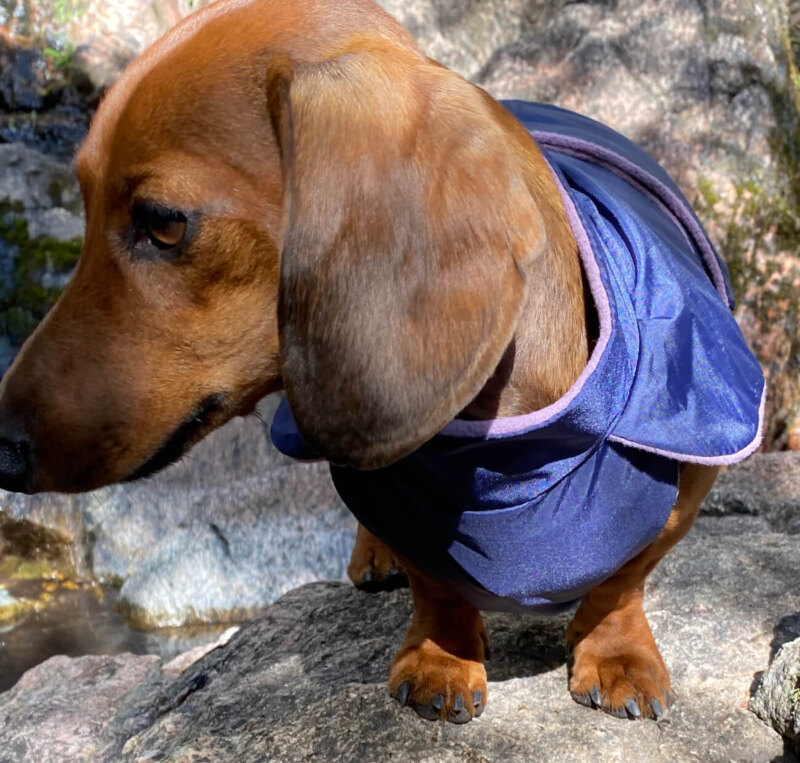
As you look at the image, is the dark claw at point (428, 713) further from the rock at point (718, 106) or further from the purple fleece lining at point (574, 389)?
the rock at point (718, 106)

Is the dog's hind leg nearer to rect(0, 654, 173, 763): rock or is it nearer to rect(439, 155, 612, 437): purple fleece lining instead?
rect(439, 155, 612, 437): purple fleece lining

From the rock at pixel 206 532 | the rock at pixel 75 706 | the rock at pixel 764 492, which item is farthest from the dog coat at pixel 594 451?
the rock at pixel 206 532

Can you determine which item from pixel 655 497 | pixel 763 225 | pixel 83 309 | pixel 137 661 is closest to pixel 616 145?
pixel 655 497

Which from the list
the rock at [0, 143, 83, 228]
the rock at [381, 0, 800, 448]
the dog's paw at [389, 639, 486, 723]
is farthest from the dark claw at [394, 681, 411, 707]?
the rock at [0, 143, 83, 228]

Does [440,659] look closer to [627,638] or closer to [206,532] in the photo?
[627,638]

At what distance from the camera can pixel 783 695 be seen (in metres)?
2.20

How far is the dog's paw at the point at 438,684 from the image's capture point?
2299 mm

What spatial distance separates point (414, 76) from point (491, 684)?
1392 millimetres

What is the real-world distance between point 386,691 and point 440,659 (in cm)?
15

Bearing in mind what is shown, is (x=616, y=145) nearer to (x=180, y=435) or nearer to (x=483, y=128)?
(x=483, y=128)

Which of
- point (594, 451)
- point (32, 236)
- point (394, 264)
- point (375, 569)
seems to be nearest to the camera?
point (394, 264)

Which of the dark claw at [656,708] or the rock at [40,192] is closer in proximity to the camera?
the dark claw at [656,708]

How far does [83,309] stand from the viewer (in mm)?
1883

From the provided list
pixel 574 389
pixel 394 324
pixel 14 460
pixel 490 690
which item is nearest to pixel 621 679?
pixel 490 690
